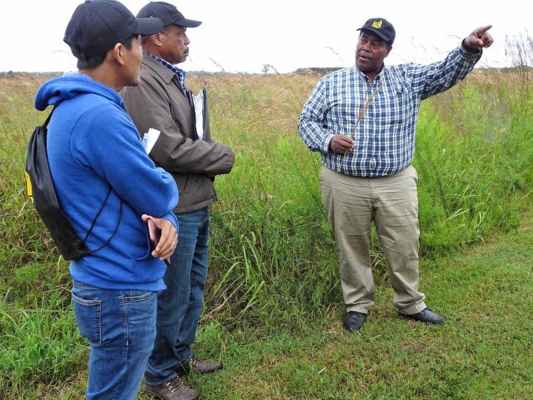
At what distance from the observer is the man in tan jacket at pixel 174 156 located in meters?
2.50

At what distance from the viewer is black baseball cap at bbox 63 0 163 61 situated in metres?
1.74

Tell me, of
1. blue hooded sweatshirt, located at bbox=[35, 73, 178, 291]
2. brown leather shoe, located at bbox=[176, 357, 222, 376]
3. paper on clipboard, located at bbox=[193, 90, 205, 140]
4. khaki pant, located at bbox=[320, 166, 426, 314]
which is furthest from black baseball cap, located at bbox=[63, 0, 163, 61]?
khaki pant, located at bbox=[320, 166, 426, 314]

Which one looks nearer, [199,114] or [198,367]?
[199,114]

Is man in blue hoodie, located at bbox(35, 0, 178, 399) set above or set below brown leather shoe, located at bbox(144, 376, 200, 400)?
above

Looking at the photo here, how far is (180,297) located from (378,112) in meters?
1.87

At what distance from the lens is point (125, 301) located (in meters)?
1.84

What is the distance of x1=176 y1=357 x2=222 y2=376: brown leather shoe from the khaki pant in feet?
3.81

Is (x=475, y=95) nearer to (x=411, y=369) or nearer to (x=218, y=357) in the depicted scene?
(x=411, y=369)

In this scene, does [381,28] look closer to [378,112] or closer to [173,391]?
[378,112]

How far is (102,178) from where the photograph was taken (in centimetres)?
175

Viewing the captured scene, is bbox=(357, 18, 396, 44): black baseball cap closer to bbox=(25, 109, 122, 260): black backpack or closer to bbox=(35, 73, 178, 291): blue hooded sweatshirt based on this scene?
bbox=(35, 73, 178, 291): blue hooded sweatshirt

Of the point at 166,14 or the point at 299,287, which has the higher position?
the point at 166,14

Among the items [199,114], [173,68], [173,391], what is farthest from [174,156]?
[173,391]

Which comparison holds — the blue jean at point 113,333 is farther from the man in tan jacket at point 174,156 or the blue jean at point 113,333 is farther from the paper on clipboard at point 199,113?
the paper on clipboard at point 199,113
